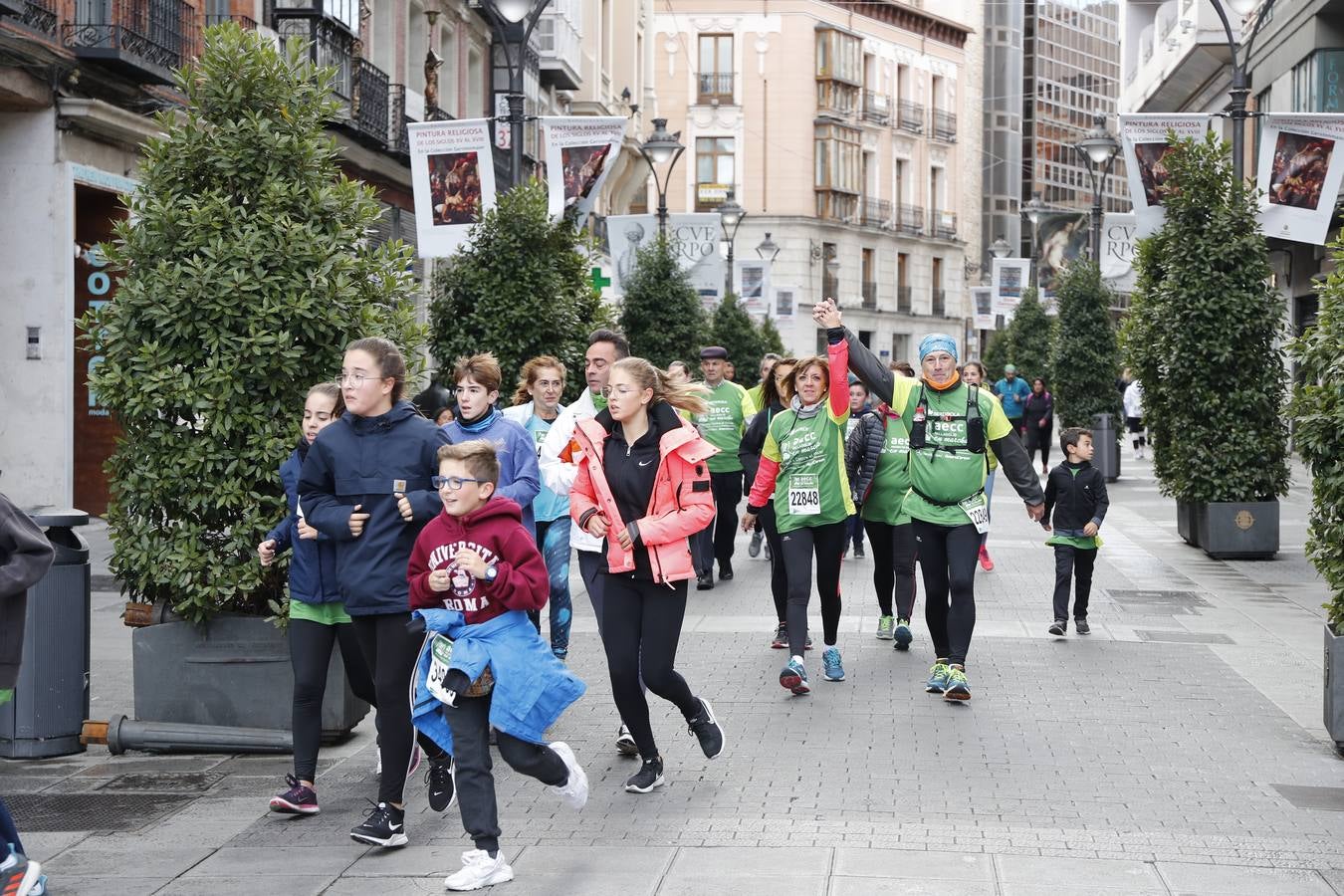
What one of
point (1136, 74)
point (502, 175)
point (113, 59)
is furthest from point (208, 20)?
point (1136, 74)

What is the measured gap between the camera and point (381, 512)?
6.54m

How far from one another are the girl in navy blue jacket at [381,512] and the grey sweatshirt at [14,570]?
4.00 ft

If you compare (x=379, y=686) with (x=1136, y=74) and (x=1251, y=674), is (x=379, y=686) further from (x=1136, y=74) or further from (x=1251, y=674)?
(x=1136, y=74)

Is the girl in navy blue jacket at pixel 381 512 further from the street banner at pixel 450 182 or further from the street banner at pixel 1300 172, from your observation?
the street banner at pixel 1300 172

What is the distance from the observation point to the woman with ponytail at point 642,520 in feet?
23.3

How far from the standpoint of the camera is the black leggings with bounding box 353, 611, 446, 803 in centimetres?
637

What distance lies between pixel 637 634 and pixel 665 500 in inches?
21.9

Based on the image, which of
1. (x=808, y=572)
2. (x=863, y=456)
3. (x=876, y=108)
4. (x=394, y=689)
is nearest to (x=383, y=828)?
(x=394, y=689)

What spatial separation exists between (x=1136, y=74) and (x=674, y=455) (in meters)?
46.0

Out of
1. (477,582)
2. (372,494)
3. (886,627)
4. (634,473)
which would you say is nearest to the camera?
(477,582)

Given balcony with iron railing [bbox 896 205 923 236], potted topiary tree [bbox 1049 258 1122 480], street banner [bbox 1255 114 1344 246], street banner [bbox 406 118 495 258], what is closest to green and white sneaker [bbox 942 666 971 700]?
street banner [bbox 406 118 495 258]

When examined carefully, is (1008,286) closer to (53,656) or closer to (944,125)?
(944,125)

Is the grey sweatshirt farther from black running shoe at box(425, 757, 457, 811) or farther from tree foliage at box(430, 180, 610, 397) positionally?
tree foliage at box(430, 180, 610, 397)

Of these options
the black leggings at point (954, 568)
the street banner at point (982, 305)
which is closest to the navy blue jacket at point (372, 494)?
the black leggings at point (954, 568)
